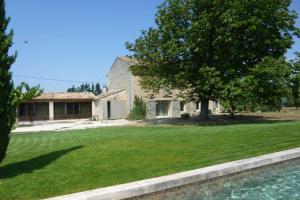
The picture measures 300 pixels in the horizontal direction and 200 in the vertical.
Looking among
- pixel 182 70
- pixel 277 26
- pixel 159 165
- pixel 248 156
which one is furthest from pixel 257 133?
pixel 277 26

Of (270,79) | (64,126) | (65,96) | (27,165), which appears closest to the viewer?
(27,165)

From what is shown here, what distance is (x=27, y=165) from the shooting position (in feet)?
33.7

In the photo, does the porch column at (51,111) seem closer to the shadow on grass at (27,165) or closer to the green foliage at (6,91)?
the shadow on grass at (27,165)

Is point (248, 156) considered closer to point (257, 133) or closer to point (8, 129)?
→ point (257, 133)

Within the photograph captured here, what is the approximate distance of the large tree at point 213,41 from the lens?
25594 millimetres

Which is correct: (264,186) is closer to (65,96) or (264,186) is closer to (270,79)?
(270,79)

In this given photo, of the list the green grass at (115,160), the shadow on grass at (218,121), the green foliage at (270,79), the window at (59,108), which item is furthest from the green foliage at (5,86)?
the window at (59,108)

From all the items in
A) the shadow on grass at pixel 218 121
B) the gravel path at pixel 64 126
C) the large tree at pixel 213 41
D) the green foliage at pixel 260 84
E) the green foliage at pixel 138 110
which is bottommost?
the gravel path at pixel 64 126

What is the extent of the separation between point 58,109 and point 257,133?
32525mm

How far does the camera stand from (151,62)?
95.2ft

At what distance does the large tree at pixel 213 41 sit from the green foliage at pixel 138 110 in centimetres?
951

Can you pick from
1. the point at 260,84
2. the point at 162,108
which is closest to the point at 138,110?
the point at 162,108

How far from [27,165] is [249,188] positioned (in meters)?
6.50

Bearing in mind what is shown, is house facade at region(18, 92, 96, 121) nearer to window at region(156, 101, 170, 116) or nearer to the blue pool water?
window at region(156, 101, 170, 116)
